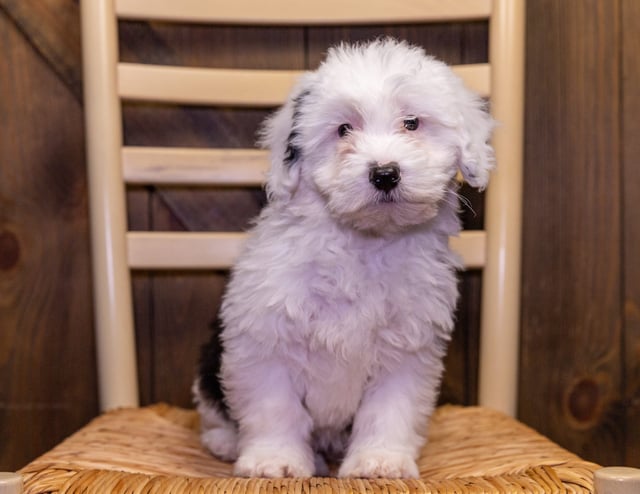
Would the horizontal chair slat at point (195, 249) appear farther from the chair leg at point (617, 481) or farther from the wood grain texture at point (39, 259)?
the chair leg at point (617, 481)

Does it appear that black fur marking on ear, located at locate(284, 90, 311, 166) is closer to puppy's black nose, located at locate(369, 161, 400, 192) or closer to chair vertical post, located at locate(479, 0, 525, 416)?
puppy's black nose, located at locate(369, 161, 400, 192)

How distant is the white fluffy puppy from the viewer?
105cm

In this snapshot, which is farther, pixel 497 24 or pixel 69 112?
pixel 69 112

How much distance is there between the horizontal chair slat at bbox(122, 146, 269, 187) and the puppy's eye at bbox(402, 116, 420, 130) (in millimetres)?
400

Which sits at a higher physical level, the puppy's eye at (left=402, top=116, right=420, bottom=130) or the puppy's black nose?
the puppy's eye at (left=402, top=116, right=420, bottom=130)

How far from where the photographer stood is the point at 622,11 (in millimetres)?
1534

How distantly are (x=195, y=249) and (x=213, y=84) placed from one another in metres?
0.29

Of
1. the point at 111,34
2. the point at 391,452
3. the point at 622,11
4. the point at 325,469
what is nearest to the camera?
the point at 391,452

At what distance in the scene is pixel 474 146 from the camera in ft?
3.55

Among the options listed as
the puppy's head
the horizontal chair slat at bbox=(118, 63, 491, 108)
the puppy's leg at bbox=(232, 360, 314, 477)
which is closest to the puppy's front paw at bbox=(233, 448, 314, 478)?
the puppy's leg at bbox=(232, 360, 314, 477)

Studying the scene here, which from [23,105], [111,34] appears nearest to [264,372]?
[111,34]

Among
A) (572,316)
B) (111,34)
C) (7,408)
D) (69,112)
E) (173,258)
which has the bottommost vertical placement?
(7,408)

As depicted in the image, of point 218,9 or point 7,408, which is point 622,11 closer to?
point 218,9

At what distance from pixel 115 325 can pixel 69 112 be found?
0.45 meters
